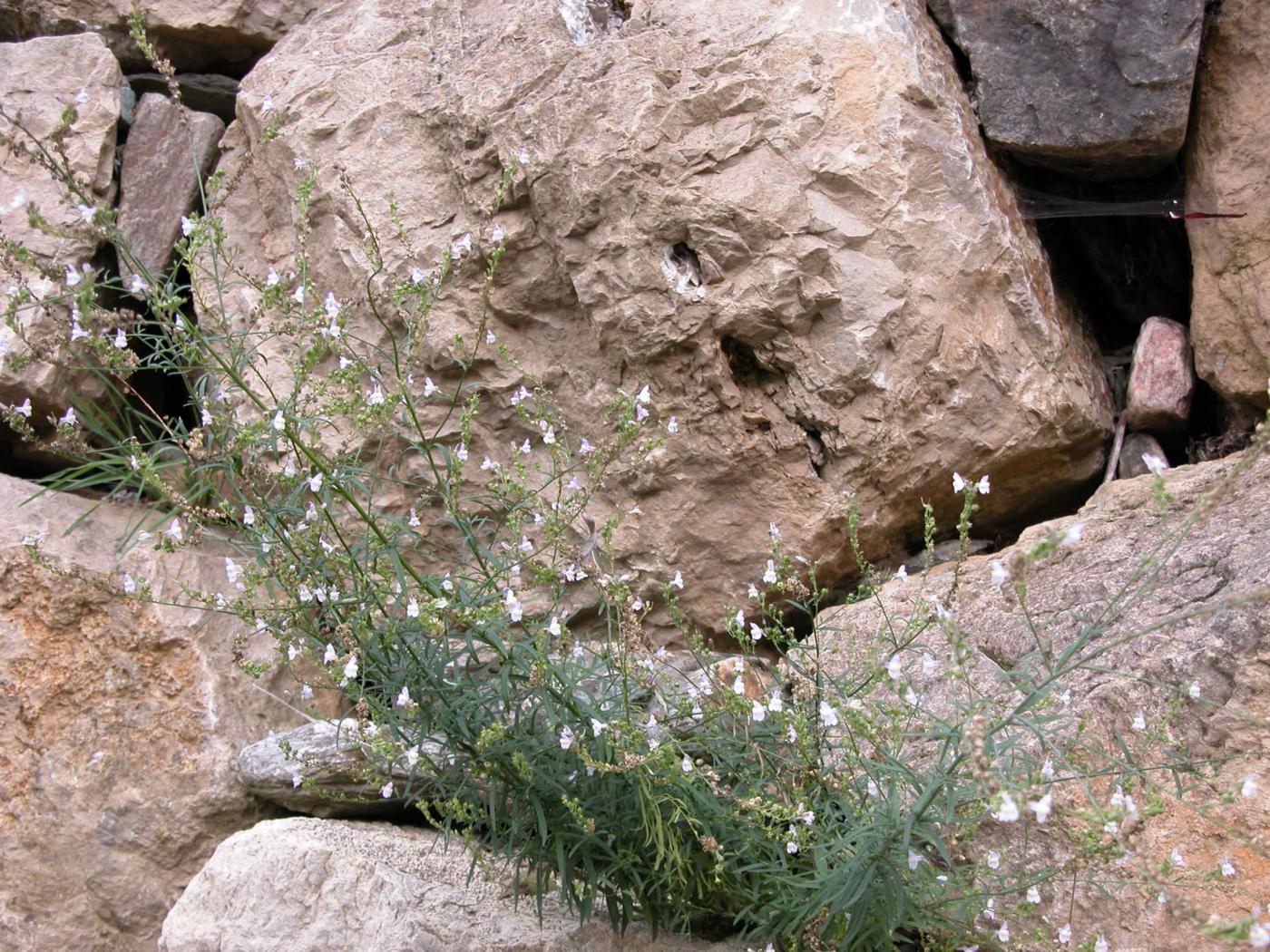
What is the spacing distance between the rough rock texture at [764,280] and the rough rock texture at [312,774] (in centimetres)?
98

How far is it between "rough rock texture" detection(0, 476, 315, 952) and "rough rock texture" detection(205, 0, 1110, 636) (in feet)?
3.66

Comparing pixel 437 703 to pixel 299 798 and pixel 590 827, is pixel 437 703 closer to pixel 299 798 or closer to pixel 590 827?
pixel 590 827

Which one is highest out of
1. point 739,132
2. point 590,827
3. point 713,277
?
point 739,132

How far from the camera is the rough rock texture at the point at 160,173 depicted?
4246 mm

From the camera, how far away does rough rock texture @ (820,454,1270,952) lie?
259 cm

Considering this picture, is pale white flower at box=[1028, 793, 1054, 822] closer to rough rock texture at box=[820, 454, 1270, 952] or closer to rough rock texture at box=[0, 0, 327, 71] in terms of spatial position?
rough rock texture at box=[820, 454, 1270, 952]

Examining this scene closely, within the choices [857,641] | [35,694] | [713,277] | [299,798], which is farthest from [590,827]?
[35,694]

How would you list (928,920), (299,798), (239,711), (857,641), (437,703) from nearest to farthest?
(928,920), (437,703), (857,641), (299,798), (239,711)

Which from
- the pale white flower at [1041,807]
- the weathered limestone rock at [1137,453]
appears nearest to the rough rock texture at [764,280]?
the weathered limestone rock at [1137,453]

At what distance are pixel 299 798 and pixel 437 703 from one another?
3.56ft

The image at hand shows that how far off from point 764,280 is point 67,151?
99.9 inches

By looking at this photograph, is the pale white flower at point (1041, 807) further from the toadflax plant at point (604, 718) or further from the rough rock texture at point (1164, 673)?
the rough rock texture at point (1164, 673)

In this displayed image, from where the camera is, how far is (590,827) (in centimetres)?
251

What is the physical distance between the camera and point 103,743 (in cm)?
366
